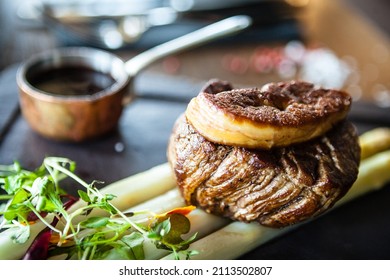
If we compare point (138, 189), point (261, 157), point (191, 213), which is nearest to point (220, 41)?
point (138, 189)

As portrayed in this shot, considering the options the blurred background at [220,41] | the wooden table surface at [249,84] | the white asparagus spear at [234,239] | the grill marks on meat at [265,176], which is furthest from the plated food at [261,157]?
the blurred background at [220,41]

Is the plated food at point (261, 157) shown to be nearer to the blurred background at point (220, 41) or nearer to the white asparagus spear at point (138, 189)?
the white asparagus spear at point (138, 189)

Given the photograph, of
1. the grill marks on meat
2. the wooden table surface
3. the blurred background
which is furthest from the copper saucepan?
the blurred background

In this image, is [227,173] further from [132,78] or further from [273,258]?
[132,78]

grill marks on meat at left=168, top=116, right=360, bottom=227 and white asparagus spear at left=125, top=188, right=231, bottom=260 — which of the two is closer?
grill marks on meat at left=168, top=116, right=360, bottom=227

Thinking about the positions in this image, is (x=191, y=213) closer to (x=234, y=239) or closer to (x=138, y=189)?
(x=234, y=239)

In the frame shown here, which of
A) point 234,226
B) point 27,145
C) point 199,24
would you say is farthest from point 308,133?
Answer: point 199,24

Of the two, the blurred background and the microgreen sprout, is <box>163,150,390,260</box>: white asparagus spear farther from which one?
the blurred background
